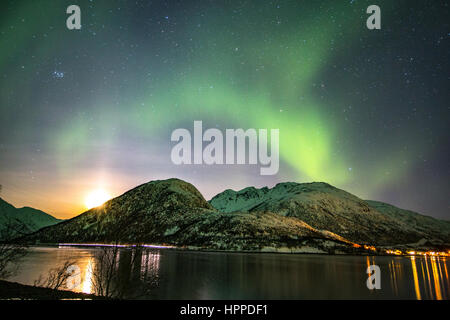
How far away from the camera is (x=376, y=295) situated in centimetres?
4791

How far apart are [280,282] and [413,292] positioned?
23.6 metres
